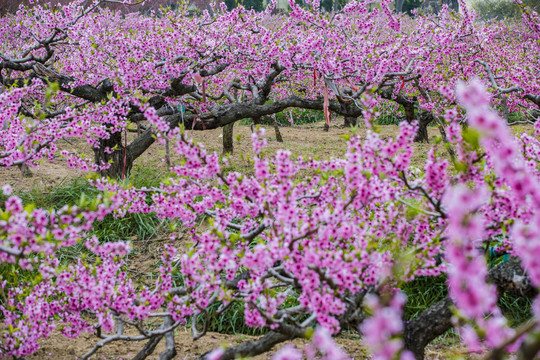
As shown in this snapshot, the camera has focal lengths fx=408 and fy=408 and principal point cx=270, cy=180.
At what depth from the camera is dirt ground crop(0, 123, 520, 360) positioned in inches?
138

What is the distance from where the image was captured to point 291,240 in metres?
2.06

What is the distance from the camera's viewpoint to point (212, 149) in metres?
10.0

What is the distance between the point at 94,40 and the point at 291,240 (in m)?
5.34

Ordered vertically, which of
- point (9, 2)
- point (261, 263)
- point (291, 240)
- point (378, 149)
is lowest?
point (261, 263)

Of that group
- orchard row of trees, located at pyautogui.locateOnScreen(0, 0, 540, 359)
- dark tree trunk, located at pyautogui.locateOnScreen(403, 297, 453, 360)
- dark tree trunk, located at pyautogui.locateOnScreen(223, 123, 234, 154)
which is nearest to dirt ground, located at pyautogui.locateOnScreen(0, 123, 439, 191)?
dark tree trunk, located at pyautogui.locateOnScreen(223, 123, 234, 154)

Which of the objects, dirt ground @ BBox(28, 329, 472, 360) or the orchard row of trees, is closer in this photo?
the orchard row of trees

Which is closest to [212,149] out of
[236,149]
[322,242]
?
[236,149]

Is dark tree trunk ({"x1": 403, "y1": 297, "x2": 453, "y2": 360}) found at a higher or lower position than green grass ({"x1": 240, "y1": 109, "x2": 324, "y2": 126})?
lower

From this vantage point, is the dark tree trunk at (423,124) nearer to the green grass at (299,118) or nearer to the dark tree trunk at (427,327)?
the green grass at (299,118)

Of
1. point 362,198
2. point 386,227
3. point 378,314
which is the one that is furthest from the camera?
point 386,227

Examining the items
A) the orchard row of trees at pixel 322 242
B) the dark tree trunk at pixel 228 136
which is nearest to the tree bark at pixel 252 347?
the orchard row of trees at pixel 322 242

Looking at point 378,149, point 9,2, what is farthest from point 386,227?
point 9,2

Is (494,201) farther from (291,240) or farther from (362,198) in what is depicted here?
(291,240)

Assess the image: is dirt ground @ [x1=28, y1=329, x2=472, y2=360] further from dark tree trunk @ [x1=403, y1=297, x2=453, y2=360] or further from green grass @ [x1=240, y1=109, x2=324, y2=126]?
green grass @ [x1=240, y1=109, x2=324, y2=126]
